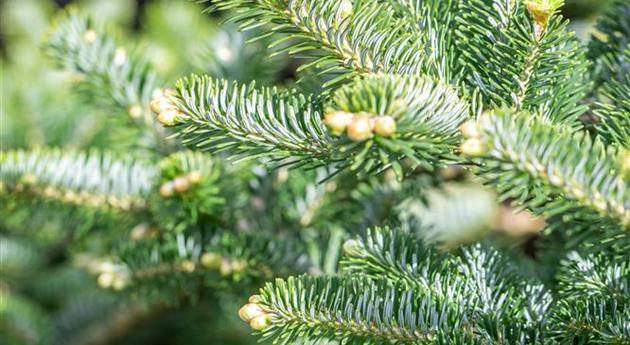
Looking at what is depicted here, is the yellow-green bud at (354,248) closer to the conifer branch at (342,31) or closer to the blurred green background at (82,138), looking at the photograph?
the conifer branch at (342,31)

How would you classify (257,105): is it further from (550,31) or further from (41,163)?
(41,163)

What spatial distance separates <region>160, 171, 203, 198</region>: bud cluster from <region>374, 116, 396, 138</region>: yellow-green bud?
0.28 m

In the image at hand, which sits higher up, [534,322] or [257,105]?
[257,105]

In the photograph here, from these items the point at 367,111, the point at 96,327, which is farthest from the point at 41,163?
the point at 367,111

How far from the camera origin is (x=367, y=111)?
35cm

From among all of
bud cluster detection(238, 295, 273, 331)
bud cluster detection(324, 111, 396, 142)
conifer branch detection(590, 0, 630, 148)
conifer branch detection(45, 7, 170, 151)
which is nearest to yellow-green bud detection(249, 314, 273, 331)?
bud cluster detection(238, 295, 273, 331)

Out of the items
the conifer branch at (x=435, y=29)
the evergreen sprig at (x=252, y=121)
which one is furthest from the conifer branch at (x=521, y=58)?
the evergreen sprig at (x=252, y=121)

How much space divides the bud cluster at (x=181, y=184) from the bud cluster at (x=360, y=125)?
0.27 m

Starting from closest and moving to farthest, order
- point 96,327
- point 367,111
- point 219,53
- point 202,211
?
1. point 367,111
2. point 202,211
3. point 219,53
4. point 96,327

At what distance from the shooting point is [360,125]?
34 centimetres

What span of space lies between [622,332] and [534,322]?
57 millimetres

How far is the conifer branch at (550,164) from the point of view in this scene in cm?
33

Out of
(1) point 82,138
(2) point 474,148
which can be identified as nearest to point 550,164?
(2) point 474,148

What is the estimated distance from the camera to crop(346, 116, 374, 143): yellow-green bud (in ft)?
1.11
